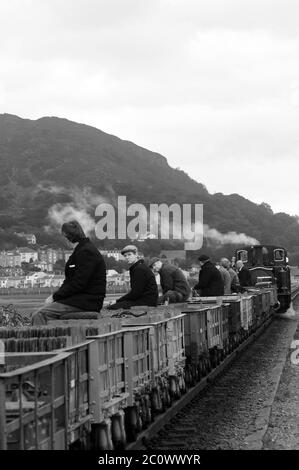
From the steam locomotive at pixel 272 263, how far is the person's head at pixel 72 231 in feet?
103

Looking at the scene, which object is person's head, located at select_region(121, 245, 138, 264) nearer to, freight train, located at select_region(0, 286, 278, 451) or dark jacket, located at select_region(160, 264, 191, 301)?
freight train, located at select_region(0, 286, 278, 451)

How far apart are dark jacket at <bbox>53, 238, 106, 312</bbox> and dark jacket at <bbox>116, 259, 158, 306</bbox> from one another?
230cm

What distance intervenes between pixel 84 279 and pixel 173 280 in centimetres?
586

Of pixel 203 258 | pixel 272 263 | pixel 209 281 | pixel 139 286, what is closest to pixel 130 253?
pixel 139 286

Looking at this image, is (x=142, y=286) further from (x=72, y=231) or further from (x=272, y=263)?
(x=272, y=263)

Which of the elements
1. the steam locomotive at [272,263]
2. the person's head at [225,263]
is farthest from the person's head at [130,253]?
the steam locomotive at [272,263]

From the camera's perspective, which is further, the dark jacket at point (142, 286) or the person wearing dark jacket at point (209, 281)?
the person wearing dark jacket at point (209, 281)

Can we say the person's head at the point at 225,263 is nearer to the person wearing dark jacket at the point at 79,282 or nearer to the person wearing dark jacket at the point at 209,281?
the person wearing dark jacket at the point at 209,281

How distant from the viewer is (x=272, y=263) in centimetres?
4216

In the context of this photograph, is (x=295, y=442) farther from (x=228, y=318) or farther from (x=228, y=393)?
(x=228, y=318)

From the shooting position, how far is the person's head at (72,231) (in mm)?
10320

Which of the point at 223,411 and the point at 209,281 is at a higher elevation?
the point at 209,281

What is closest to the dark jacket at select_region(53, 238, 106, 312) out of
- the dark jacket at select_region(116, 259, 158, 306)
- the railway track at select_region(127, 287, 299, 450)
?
the railway track at select_region(127, 287, 299, 450)

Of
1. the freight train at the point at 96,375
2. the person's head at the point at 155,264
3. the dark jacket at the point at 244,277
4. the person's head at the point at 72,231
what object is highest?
the person's head at the point at 72,231
